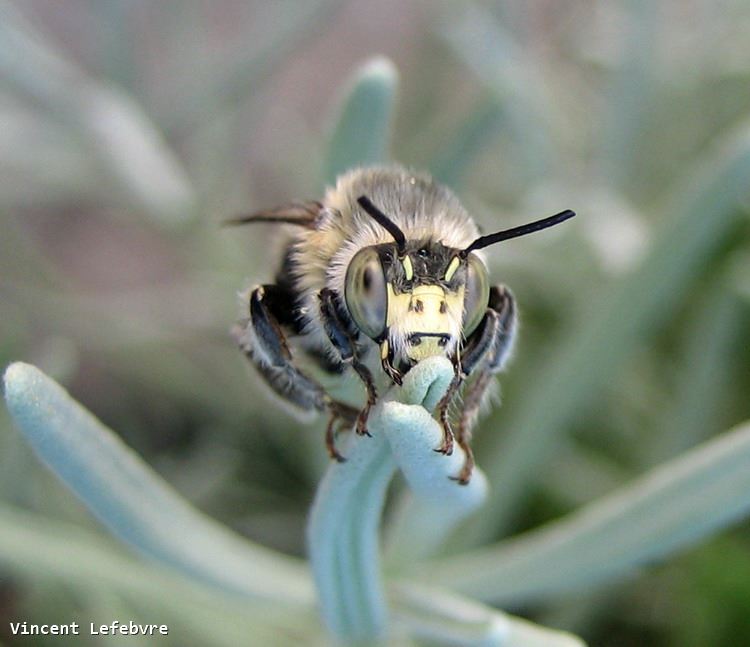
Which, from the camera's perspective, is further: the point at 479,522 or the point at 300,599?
the point at 479,522

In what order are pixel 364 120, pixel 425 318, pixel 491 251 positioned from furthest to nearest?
pixel 491 251, pixel 364 120, pixel 425 318

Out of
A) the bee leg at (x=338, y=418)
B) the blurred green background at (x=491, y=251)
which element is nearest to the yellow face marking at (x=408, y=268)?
the bee leg at (x=338, y=418)

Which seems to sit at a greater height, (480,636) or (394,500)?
(394,500)

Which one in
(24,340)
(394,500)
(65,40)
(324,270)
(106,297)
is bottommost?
(324,270)

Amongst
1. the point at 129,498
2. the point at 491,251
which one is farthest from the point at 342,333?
the point at 491,251

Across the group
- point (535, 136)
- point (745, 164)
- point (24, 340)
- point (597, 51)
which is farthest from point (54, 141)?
point (745, 164)

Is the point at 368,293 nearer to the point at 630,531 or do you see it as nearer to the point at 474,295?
the point at 474,295

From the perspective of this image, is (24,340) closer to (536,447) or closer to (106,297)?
(106,297)
